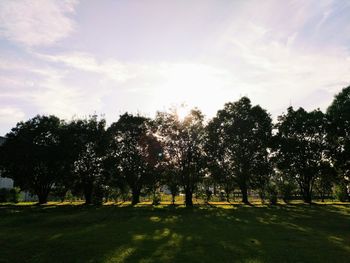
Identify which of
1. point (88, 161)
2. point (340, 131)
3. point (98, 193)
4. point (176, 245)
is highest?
point (340, 131)

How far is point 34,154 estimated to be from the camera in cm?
6544

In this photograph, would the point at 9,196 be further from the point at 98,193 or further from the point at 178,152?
the point at 178,152

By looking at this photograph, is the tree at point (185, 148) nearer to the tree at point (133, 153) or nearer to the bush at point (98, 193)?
the tree at point (133, 153)

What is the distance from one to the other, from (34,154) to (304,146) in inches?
2244

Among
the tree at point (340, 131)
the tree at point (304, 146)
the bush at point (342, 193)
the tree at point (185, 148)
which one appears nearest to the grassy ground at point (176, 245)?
the tree at point (340, 131)

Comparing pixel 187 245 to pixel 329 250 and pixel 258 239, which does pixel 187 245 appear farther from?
pixel 329 250

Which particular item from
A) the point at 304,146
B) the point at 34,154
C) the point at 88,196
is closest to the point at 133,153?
the point at 88,196

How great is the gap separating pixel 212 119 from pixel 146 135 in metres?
15.5

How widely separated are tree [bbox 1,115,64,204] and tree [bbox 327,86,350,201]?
5527 centimetres

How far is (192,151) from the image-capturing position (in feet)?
224

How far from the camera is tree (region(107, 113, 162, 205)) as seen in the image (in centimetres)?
7062

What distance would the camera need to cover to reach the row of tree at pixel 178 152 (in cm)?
6750

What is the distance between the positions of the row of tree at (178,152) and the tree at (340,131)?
319 mm

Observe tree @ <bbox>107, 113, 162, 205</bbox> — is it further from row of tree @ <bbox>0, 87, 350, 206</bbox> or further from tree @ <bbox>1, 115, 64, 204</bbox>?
tree @ <bbox>1, 115, 64, 204</bbox>
